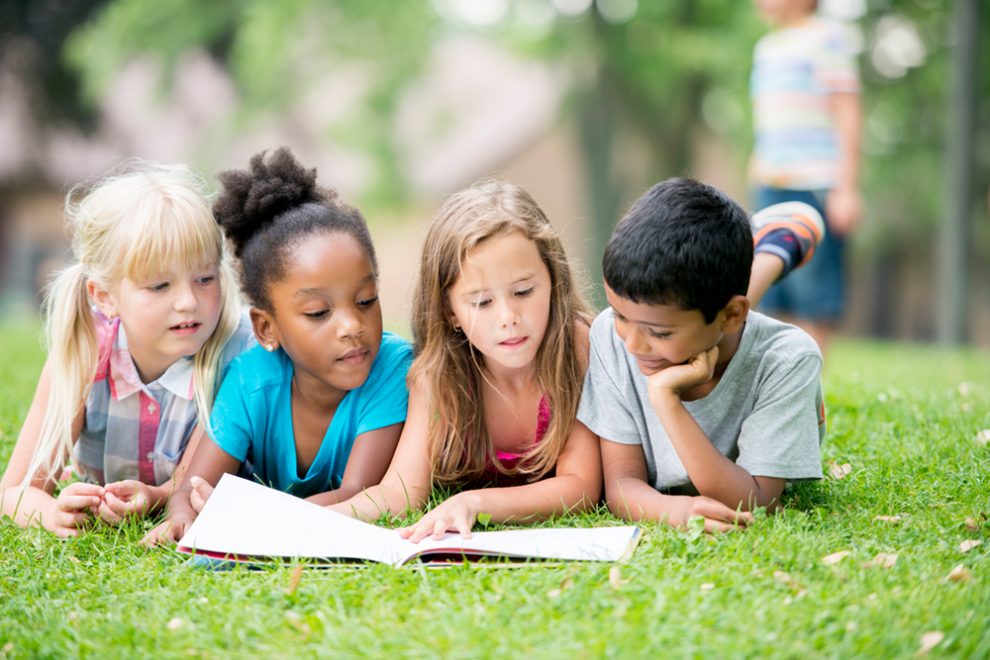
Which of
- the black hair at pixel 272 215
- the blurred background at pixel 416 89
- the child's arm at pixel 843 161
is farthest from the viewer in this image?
the blurred background at pixel 416 89

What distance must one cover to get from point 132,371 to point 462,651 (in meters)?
2.25

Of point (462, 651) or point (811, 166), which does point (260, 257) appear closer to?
point (462, 651)

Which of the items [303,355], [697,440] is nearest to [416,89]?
[303,355]

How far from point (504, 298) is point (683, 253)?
711mm

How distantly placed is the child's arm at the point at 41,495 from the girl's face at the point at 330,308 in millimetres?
886

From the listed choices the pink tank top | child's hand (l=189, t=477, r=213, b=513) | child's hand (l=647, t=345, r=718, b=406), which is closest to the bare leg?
child's hand (l=647, t=345, r=718, b=406)

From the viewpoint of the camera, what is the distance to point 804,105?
6.62 metres

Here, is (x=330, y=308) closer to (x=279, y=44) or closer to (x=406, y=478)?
(x=406, y=478)

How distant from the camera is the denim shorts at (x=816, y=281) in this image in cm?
652

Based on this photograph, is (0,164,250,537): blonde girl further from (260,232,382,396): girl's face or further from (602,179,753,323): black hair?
(602,179,753,323): black hair

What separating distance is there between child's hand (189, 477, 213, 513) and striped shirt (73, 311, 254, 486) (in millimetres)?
578

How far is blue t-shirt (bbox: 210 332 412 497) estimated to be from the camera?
3963 mm

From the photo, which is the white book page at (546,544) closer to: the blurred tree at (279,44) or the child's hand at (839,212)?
the child's hand at (839,212)

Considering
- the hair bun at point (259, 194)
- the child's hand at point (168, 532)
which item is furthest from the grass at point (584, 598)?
the hair bun at point (259, 194)
